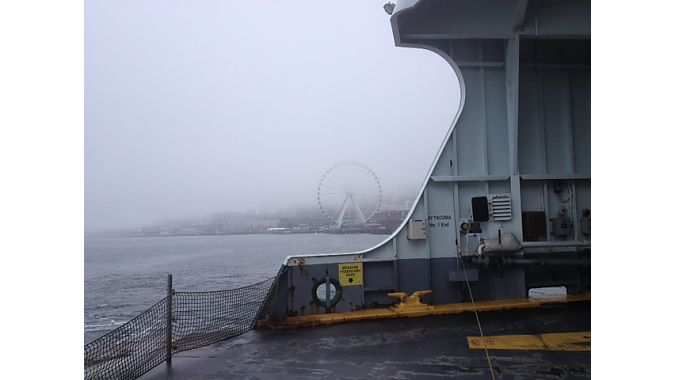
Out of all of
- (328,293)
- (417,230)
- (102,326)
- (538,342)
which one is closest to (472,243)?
(417,230)

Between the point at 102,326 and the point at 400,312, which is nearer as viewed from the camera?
the point at 400,312

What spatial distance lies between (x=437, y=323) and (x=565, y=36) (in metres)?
4.86

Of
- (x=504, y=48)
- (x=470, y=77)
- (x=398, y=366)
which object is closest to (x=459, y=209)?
(x=470, y=77)

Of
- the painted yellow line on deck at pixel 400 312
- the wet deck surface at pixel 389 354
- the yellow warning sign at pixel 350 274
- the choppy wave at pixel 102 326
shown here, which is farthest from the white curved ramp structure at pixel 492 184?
the choppy wave at pixel 102 326

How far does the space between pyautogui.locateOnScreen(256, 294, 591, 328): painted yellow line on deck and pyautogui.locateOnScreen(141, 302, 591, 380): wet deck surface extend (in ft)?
0.64

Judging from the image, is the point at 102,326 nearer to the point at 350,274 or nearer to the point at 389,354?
the point at 350,274

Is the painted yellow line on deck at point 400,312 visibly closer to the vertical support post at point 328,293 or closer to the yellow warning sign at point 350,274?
the vertical support post at point 328,293

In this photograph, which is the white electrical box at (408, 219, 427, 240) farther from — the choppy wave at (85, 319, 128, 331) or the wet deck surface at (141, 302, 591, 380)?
the choppy wave at (85, 319, 128, 331)

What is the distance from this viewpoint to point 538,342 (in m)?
5.59

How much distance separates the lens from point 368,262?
25.1 feet

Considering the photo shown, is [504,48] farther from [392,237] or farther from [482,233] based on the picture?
[392,237]

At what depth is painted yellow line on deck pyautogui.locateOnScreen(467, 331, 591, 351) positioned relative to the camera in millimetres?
5375

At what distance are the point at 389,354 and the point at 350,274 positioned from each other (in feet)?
7.53

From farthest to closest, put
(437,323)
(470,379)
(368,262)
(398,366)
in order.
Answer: (368,262) < (437,323) < (398,366) < (470,379)
